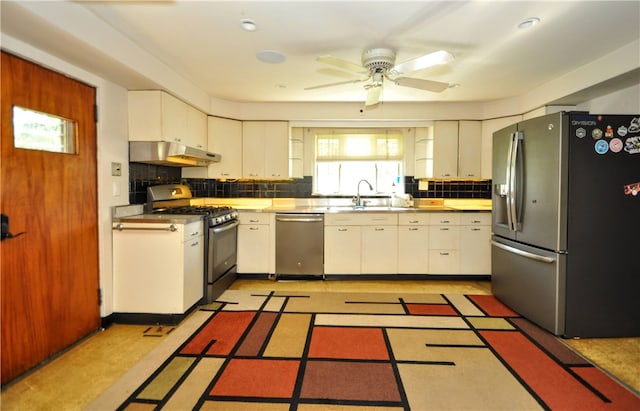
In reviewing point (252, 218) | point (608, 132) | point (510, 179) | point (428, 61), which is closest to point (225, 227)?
point (252, 218)

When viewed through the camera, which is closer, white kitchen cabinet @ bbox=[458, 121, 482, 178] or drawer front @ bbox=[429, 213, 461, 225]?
drawer front @ bbox=[429, 213, 461, 225]

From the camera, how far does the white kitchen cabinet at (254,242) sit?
4.14 metres

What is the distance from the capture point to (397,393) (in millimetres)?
1885

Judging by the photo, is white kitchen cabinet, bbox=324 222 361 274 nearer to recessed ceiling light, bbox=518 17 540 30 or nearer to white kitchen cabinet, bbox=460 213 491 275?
white kitchen cabinet, bbox=460 213 491 275

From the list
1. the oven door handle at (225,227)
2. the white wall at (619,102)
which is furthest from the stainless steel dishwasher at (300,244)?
the white wall at (619,102)

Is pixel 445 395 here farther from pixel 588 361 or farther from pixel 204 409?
pixel 204 409

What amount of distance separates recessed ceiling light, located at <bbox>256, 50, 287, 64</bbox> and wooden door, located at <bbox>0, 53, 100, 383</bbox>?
4.69 ft

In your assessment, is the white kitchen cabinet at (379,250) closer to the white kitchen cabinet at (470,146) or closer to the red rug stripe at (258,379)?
the white kitchen cabinet at (470,146)

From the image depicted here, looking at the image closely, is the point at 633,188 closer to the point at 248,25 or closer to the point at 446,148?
the point at 446,148

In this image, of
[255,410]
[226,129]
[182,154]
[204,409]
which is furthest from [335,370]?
[226,129]

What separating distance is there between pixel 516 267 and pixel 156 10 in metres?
3.59

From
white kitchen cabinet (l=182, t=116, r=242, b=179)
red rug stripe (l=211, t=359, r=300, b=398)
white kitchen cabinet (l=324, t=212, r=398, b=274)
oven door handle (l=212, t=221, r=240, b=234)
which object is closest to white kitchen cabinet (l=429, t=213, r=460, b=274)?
white kitchen cabinet (l=324, t=212, r=398, b=274)

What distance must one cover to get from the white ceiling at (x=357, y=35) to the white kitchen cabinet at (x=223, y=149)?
3.07 feet

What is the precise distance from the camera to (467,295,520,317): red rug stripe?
10.1 ft
